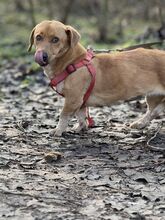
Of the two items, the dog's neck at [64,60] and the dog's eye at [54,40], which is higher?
the dog's eye at [54,40]

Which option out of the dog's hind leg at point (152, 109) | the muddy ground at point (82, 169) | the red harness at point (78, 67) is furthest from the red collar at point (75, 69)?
the dog's hind leg at point (152, 109)

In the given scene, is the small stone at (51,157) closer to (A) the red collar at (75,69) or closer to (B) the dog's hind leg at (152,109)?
(A) the red collar at (75,69)

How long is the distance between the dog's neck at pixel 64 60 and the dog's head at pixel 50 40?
0.16 m

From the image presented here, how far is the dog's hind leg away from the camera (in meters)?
7.26

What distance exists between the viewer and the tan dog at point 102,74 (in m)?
6.44

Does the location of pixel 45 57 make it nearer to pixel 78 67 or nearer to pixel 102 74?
pixel 78 67

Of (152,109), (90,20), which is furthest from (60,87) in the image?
(90,20)

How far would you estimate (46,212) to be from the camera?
15.1 feet

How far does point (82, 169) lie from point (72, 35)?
1.67 meters

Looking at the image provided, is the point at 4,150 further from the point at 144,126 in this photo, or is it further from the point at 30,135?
the point at 144,126

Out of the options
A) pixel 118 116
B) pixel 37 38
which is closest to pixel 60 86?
pixel 37 38

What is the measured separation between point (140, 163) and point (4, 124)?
7.19 ft

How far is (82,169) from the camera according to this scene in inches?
223

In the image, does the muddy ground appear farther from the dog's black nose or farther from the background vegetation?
the background vegetation
